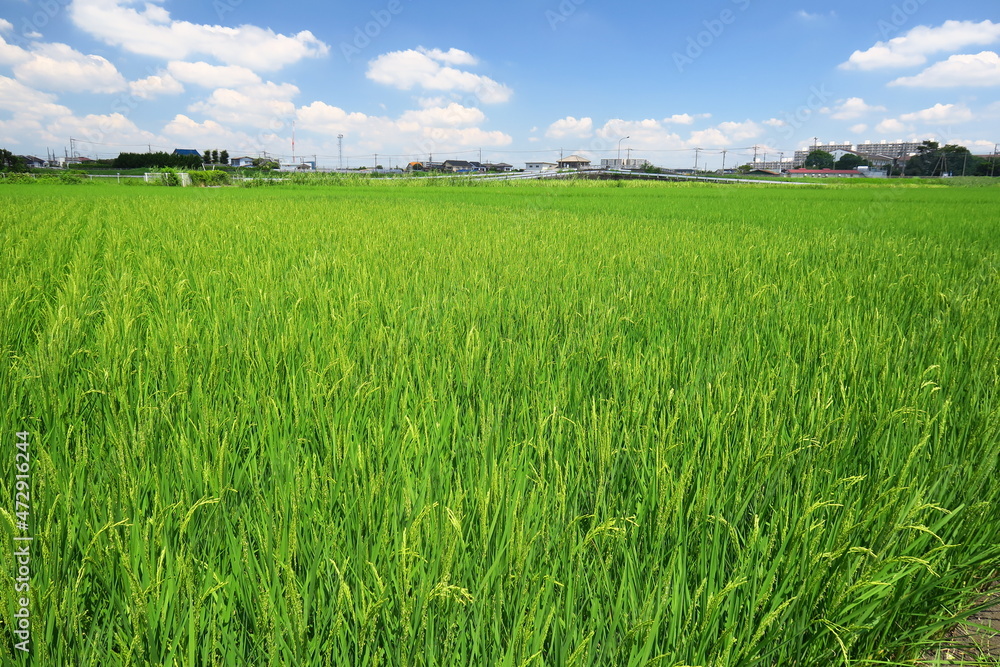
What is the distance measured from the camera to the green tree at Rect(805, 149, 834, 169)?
8324cm

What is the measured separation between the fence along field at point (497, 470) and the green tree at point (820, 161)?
3787 inches

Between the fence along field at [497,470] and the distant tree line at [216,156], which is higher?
the distant tree line at [216,156]

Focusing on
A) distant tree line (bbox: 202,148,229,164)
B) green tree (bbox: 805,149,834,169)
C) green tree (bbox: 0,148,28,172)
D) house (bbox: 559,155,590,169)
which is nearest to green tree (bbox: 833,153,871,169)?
green tree (bbox: 805,149,834,169)

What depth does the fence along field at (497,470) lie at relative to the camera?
82 centimetres

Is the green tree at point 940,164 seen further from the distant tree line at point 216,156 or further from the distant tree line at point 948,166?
the distant tree line at point 216,156

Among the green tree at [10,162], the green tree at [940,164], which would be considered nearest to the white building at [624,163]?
the green tree at [940,164]

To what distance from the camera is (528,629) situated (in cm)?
69

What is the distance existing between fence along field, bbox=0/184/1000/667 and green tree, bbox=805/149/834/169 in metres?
96.2

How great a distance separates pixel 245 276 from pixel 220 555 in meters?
2.63

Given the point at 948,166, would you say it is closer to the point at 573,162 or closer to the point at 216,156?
the point at 573,162

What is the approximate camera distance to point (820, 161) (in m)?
84.6

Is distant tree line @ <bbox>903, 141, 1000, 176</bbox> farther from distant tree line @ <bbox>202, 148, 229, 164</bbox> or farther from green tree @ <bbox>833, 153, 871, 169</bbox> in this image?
distant tree line @ <bbox>202, 148, 229, 164</bbox>

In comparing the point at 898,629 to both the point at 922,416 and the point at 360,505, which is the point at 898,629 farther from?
the point at 360,505

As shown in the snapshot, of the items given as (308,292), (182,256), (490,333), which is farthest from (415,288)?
(182,256)
